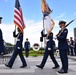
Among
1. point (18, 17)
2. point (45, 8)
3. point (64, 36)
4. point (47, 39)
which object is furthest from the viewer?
point (18, 17)

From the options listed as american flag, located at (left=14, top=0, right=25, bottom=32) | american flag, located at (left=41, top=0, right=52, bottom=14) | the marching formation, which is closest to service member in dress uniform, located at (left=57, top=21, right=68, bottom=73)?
the marching formation

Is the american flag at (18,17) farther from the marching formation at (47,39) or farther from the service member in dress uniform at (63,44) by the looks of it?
the service member in dress uniform at (63,44)

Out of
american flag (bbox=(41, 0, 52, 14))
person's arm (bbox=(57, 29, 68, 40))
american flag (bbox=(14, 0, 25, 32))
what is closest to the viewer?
person's arm (bbox=(57, 29, 68, 40))

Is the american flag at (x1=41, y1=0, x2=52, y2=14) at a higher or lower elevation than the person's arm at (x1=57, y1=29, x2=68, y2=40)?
higher

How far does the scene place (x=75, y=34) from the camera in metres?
34.9

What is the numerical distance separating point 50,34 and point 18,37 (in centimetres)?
160

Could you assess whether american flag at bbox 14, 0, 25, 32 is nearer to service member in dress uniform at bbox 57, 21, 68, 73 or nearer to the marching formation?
the marching formation

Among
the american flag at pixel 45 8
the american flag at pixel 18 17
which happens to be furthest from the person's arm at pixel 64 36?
the american flag at pixel 18 17

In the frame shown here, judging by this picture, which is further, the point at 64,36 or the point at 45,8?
the point at 45,8

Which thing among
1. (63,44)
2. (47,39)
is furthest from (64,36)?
(47,39)

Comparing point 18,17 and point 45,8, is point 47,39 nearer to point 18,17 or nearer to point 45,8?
point 45,8

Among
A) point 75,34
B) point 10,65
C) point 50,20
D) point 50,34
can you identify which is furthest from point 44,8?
point 75,34

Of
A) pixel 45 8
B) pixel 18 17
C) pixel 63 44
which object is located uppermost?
pixel 45 8

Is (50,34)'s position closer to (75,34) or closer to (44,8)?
(44,8)
